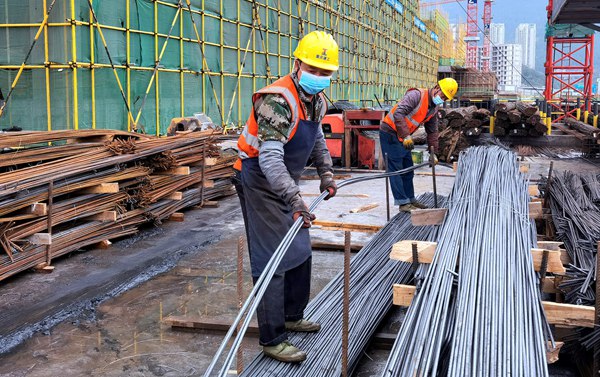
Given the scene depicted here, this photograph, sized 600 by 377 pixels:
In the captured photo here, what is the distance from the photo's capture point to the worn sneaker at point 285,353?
11.7 feet

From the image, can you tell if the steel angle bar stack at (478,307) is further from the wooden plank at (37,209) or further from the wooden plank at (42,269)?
the wooden plank at (42,269)

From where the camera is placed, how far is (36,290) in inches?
213

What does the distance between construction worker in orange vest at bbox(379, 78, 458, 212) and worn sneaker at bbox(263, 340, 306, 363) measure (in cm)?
424

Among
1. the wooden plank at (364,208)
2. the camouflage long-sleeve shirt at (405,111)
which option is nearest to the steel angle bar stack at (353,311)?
the camouflage long-sleeve shirt at (405,111)

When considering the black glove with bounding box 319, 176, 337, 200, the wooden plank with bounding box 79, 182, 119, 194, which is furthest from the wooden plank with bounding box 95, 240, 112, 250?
the black glove with bounding box 319, 176, 337, 200

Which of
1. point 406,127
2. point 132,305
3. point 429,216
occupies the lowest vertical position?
point 132,305

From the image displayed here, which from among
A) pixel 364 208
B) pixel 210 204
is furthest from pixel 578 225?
pixel 210 204

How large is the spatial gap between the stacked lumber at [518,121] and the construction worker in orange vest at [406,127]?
867 cm

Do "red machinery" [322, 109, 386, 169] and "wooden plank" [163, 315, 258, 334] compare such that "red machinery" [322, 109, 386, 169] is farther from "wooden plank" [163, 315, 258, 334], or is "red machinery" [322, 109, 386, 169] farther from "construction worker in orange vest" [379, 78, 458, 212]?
"wooden plank" [163, 315, 258, 334]

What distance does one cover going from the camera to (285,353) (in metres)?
3.58

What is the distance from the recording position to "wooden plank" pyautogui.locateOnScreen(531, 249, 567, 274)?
406 cm

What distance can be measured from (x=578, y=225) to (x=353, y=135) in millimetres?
8428

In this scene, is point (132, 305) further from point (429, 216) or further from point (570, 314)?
point (570, 314)

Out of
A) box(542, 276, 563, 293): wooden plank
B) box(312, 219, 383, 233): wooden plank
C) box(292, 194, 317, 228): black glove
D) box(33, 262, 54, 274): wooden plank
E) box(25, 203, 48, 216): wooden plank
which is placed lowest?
box(33, 262, 54, 274): wooden plank
